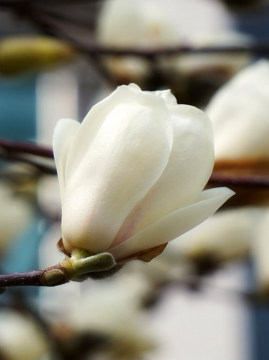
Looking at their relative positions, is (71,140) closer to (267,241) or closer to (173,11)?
(267,241)

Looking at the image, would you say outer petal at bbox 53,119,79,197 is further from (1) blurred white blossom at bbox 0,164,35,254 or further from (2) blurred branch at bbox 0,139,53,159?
(1) blurred white blossom at bbox 0,164,35,254

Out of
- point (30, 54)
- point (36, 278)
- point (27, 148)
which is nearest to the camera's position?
point (36, 278)

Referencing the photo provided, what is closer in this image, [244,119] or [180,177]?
[180,177]

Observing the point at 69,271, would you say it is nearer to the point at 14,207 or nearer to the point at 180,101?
the point at 180,101

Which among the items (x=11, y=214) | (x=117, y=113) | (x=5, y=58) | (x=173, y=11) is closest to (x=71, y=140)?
(x=117, y=113)

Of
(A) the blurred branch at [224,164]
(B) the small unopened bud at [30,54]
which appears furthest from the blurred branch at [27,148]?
(B) the small unopened bud at [30,54]

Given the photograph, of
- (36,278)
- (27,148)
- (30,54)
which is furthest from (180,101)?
(36,278)

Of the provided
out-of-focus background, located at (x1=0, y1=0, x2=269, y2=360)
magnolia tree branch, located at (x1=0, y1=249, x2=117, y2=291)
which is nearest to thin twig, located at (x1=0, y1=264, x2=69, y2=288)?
magnolia tree branch, located at (x1=0, y1=249, x2=117, y2=291)

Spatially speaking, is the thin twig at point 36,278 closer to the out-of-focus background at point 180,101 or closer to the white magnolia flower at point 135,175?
the white magnolia flower at point 135,175
